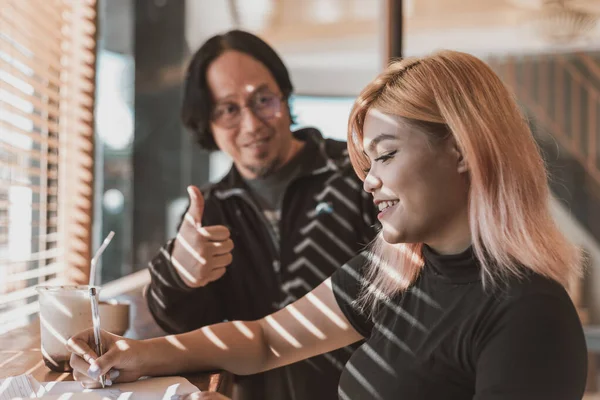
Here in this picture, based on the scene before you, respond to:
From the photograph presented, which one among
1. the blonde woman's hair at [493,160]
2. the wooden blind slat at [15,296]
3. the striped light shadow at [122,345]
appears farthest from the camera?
the wooden blind slat at [15,296]

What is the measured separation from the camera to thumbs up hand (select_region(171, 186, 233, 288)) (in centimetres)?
150

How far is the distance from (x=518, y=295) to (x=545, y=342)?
8 cm

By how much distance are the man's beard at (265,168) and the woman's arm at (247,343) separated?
1.89ft

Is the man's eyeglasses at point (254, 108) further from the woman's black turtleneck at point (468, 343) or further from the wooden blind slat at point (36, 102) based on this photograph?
the woman's black turtleneck at point (468, 343)

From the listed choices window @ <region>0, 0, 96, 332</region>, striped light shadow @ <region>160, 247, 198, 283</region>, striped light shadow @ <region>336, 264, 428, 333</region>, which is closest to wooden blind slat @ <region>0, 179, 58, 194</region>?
window @ <region>0, 0, 96, 332</region>

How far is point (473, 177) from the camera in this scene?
3.31 feet

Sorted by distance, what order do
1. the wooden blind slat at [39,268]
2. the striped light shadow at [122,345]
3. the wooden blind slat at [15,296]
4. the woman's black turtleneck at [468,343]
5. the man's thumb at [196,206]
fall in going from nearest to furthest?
the woman's black turtleneck at [468,343] < the striped light shadow at [122,345] < the man's thumb at [196,206] < the wooden blind slat at [15,296] < the wooden blind slat at [39,268]

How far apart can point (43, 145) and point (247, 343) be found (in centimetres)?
109

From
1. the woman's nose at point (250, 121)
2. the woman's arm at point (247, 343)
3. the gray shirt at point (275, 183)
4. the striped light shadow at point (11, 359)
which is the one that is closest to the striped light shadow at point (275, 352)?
the woman's arm at point (247, 343)

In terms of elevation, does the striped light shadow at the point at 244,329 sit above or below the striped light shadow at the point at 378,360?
below

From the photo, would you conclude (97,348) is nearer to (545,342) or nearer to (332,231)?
(545,342)

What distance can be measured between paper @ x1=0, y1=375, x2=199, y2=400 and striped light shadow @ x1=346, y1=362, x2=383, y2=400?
244 millimetres

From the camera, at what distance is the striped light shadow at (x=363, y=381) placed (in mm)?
1045

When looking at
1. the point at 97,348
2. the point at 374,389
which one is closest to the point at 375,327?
the point at 374,389
